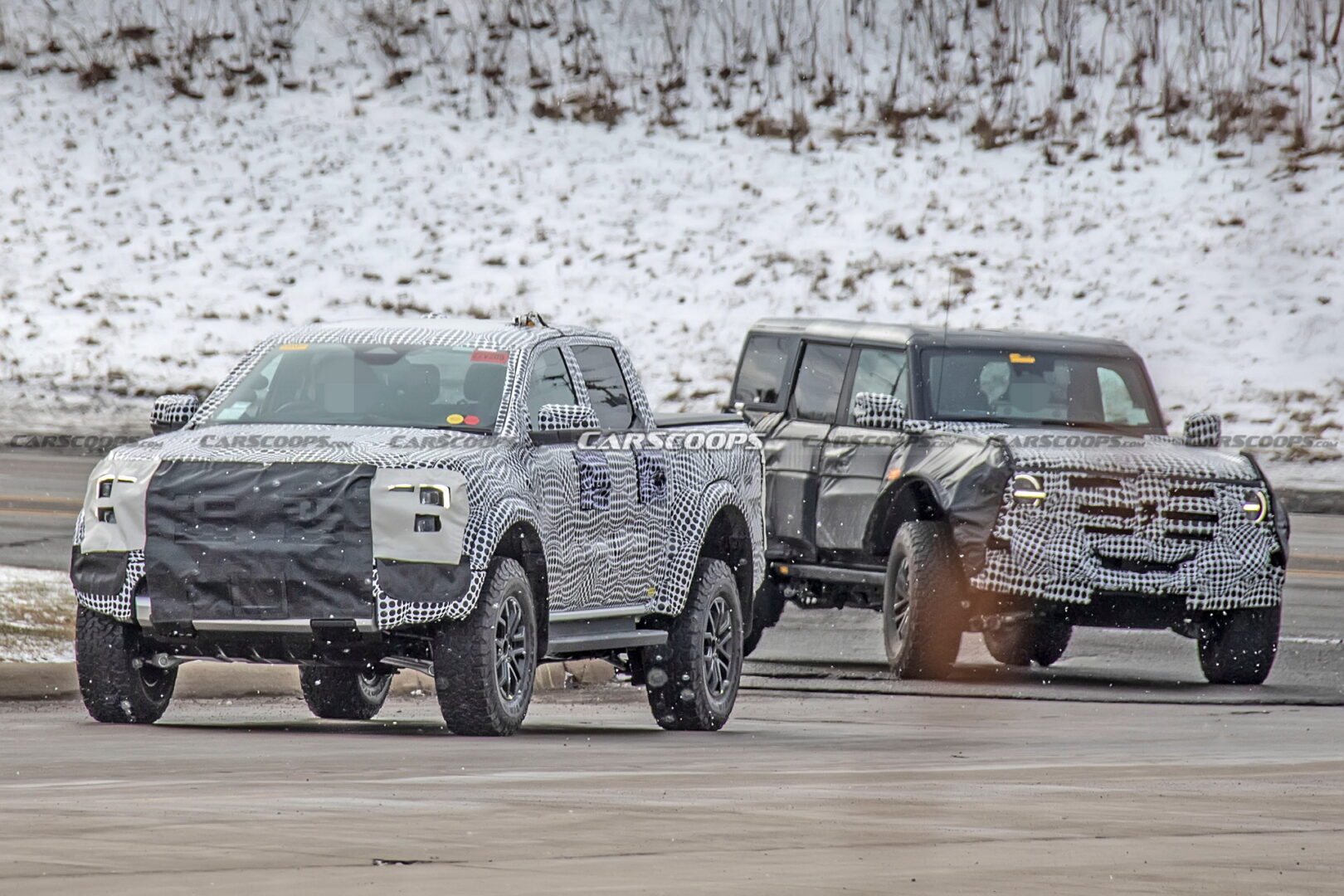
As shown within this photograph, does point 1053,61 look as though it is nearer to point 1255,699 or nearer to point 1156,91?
point 1156,91

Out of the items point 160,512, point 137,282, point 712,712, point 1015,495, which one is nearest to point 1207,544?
point 1015,495

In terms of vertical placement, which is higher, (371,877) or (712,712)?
(371,877)

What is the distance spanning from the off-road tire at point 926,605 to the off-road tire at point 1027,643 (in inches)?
57.8

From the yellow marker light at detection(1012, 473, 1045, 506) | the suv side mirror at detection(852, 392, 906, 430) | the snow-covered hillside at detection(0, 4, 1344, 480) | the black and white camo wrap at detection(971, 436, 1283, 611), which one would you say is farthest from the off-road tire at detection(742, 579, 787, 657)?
the snow-covered hillside at detection(0, 4, 1344, 480)

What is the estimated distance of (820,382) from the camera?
17.4 m

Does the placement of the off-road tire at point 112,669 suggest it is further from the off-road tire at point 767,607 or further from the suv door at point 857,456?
the off-road tire at point 767,607

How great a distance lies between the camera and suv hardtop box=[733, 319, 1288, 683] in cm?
1512

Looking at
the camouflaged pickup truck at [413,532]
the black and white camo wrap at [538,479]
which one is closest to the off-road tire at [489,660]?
the camouflaged pickup truck at [413,532]

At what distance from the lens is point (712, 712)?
40.9 ft

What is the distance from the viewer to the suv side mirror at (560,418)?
447 inches

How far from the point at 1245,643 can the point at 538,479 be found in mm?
5663

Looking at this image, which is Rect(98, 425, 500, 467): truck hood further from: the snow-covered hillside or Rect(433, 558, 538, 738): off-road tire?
the snow-covered hillside

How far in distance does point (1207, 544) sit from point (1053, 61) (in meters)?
32.1

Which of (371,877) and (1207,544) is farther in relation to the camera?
(1207,544)
